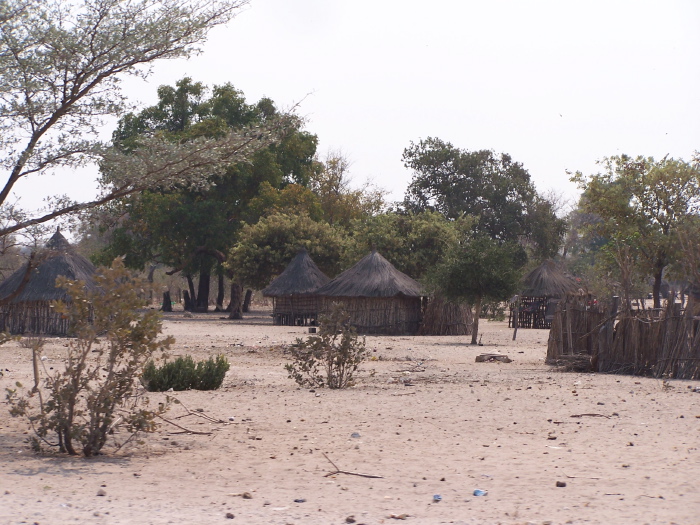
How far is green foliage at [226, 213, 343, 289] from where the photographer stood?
39031 mm

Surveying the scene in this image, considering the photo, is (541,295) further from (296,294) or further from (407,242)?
(296,294)

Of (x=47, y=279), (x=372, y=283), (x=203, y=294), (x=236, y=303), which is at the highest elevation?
(x=372, y=283)

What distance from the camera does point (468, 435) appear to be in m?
8.38

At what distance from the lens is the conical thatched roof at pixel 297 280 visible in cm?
3525

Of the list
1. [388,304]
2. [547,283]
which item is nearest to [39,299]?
[388,304]

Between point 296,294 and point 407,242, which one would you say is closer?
point 296,294

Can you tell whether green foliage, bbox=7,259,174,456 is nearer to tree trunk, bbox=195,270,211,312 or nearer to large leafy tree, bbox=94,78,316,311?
large leafy tree, bbox=94,78,316,311

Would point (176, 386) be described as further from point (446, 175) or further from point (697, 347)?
point (446, 175)

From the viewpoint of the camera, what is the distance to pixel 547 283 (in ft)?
119

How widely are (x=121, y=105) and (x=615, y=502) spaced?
639cm

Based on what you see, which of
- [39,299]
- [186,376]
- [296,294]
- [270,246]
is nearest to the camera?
[186,376]

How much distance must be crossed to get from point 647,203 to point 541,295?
25.4 feet

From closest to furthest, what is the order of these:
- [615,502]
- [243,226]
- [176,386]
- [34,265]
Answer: [615,502], [34,265], [176,386], [243,226]

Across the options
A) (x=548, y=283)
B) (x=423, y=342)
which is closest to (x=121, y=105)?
(x=423, y=342)
